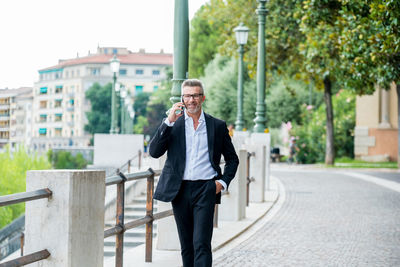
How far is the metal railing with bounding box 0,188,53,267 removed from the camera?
444 cm

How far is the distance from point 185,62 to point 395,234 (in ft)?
14.1

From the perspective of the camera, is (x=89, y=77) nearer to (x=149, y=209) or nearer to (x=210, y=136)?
(x=149, y=209)

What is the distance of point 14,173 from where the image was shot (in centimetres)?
3203

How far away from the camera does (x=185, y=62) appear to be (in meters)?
8.51

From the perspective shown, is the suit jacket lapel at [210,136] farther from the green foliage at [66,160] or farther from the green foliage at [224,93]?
the green foliage at [224,93]

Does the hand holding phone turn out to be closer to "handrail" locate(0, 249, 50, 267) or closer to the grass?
"handrail" locate(0, 249, 50, 267)

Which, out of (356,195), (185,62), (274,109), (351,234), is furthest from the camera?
(274,109)

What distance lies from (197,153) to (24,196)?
143cm

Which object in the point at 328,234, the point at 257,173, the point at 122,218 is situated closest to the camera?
the point at 122,218

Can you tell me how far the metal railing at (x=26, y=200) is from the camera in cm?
444

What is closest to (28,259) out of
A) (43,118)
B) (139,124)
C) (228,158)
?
(228,158)

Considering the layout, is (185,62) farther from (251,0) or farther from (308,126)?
(308,126)

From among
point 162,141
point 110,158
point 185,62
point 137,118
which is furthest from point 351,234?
point 137,118

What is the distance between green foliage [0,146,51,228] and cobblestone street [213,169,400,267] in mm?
13771
